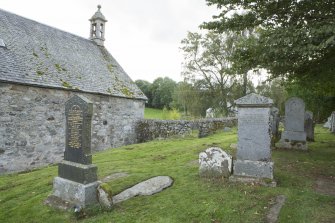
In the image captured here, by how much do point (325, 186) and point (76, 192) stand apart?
6.04 m

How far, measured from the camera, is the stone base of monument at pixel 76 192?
5.97m

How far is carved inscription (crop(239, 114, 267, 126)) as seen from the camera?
7.18 m

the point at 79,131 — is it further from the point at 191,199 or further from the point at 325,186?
the point at 325,186

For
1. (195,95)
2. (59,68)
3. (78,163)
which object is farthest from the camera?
(195,95)

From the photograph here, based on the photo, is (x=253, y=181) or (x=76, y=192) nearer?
(x=76, y=192)

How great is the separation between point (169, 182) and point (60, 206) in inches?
104

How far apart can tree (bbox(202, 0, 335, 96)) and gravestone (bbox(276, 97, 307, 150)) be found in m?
1.66

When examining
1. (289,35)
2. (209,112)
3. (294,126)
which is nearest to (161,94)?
(209,112)

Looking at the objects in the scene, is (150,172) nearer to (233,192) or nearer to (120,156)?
(233,192)

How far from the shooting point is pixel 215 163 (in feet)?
24.6

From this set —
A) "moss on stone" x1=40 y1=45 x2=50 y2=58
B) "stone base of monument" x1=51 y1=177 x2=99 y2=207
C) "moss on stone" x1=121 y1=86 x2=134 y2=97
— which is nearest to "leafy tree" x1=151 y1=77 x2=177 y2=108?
"moss on stone" x1=121 y1=86 x2=134 y2=97

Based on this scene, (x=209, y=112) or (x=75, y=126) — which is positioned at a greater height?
(x=209, y=112)

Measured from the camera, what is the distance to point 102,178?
8109mm

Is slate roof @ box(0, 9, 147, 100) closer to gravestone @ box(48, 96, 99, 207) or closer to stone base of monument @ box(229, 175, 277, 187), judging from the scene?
gravestone @ box(48, 96, 99, 207)
